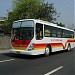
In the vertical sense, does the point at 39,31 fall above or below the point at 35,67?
above

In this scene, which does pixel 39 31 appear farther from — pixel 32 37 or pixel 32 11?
pixel 32 11

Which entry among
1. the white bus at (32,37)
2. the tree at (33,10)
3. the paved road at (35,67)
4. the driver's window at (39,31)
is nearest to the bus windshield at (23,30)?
the white bus at (32,37)

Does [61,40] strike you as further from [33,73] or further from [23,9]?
[23,9]

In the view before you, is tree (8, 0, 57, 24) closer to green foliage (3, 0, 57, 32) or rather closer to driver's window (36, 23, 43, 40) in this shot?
green foliage (3, 0, 57, 32)

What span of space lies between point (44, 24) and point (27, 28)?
1.85 meters

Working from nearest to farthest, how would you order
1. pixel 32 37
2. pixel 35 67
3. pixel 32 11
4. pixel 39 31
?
pixel 35 67, pixel 32 37, pixel 39 31, pixel 32 11

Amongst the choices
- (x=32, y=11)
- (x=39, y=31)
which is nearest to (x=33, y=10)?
(x=32, y=11)

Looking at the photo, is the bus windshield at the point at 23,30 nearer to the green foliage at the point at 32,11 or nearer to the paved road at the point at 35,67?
the paved road at the point at 35,67

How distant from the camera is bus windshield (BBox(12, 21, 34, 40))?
16.4m

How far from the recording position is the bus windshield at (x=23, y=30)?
16.4 meters

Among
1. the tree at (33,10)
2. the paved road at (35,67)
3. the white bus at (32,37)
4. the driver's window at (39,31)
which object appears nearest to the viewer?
the paved road at (35,67)

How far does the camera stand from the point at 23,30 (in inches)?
A: 664

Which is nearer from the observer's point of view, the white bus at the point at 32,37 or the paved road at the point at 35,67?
the paved road at the point at 35,67

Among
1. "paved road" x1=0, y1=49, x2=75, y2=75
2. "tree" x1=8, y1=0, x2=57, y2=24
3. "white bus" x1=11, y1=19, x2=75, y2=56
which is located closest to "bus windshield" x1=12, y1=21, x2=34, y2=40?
"white bus" x1=11, y1=19, x2=75, y2=56
